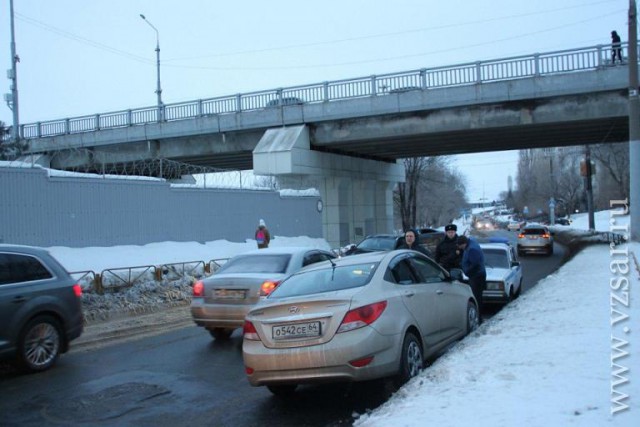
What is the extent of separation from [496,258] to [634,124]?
12.4 metres

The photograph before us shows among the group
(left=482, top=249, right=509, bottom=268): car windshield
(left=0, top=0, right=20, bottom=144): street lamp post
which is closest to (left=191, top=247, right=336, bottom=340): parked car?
(left=482, top=249, right=509, bottom=268): car windshield

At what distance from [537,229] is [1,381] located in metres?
28.4

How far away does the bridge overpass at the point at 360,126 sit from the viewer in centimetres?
2447

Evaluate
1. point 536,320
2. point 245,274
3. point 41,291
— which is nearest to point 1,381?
point 41,291

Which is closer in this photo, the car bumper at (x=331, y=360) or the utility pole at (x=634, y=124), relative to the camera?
the car bumper at (x=331, y=360)

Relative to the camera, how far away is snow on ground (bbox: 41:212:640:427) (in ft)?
14.8

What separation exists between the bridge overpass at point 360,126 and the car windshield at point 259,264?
12775 mm

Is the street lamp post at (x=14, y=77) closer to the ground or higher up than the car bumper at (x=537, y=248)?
higher up

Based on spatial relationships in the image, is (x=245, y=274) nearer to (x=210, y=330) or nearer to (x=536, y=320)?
(x=210, y=330)

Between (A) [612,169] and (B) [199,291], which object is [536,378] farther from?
(A) [612,169]

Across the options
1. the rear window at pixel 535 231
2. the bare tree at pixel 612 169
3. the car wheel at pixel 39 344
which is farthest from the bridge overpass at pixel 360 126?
the bare tree at pixel 612 169

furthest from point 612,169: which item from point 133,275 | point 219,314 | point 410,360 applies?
point 410,360

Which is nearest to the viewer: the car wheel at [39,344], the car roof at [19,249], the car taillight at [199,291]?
the car wheel at [39,344]

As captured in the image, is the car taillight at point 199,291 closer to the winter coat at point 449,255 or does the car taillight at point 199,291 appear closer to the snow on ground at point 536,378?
the winter coat at point 449,255
